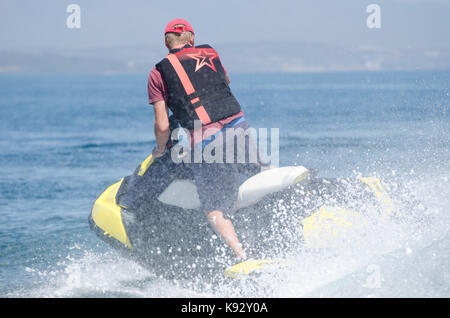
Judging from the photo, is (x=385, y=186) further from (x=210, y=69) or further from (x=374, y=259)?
(x=210, y=69)

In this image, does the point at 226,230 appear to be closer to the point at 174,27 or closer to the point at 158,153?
the point at 158,153

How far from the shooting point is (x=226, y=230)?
12.0 ft

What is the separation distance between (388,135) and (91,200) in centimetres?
738

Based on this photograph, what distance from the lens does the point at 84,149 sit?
14445 mm

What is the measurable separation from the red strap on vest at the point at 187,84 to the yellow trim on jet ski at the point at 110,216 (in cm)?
102

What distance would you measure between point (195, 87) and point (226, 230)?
3.16 ft

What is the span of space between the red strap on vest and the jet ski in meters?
0.34

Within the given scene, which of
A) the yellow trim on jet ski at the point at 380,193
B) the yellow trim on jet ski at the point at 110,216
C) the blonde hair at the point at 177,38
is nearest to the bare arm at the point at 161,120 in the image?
the blonde hair at the point at 177,38
